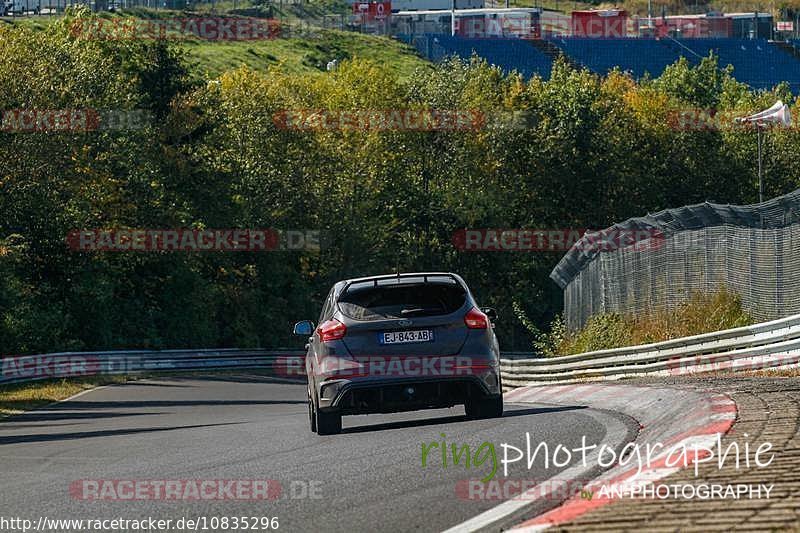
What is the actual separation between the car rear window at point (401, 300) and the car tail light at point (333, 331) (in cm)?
14

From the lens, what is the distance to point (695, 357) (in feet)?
76.2

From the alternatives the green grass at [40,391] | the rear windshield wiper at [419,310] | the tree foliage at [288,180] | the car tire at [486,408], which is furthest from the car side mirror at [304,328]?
the tree foliage at [288,180]

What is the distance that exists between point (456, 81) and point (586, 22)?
160 feet

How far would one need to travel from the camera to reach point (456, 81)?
79.8 m

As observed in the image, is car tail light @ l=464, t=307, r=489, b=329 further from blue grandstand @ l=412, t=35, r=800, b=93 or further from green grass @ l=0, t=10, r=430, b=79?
blue grandstand @ l=412, t=35, r=800, b=93

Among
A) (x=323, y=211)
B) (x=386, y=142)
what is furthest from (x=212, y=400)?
(x=386, y=142)

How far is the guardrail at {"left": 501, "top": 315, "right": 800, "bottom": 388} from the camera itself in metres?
20.0

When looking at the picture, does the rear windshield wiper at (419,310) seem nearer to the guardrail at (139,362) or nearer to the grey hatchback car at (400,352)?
Answer: the grey hatchback car at (400,352)

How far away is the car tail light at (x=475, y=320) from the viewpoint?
14.0 meters

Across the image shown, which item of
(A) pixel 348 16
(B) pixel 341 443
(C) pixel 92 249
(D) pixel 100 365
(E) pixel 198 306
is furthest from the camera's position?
(A) pixel 348 16

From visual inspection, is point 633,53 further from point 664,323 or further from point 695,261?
point 695,261

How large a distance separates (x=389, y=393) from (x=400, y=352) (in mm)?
405

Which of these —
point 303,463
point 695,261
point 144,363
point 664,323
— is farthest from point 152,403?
point 303,463

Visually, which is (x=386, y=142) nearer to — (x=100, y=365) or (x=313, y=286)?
(x=313, y=286)
